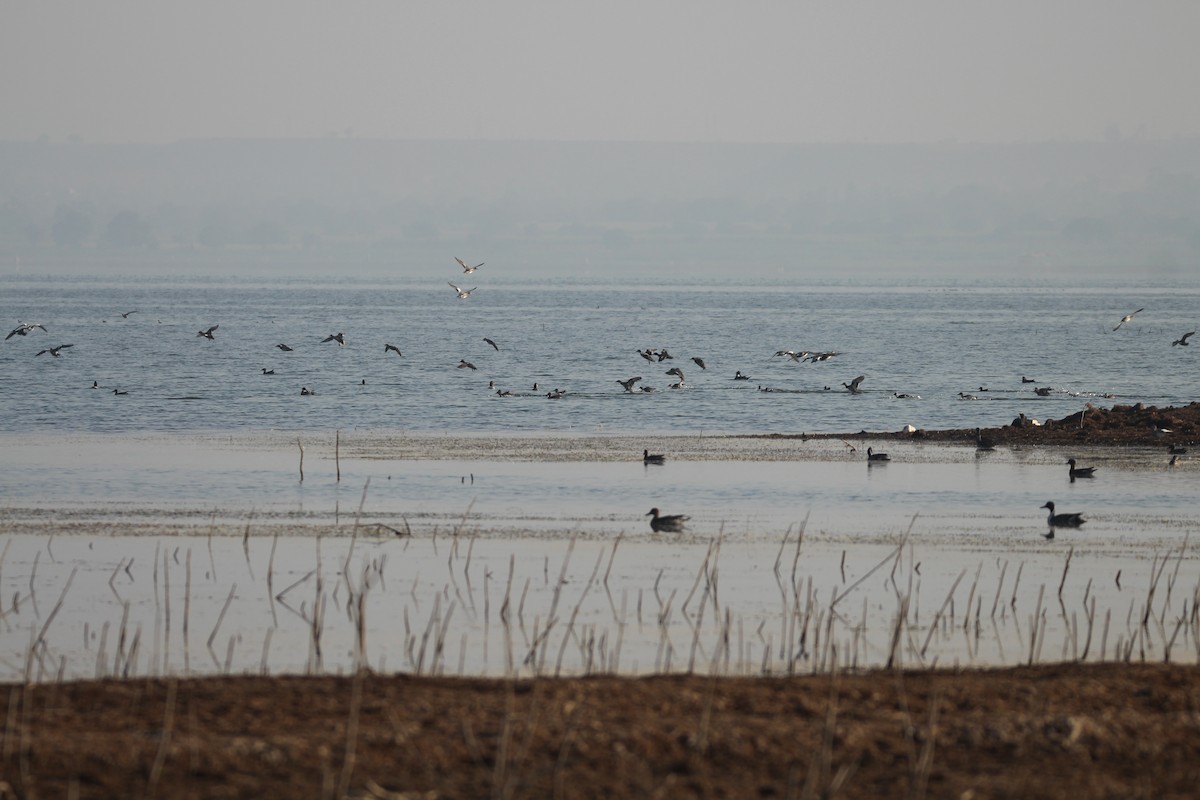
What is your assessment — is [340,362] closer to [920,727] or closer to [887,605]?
[887,605]

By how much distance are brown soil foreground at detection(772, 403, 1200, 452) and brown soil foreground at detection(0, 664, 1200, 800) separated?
22.1 metres

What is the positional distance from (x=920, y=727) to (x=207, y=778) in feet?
15.4

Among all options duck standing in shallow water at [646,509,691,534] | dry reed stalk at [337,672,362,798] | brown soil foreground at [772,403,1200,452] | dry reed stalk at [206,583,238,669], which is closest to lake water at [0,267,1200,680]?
dry reed stalk at [206,583,238,669]

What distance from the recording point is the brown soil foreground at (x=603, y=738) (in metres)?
9.12

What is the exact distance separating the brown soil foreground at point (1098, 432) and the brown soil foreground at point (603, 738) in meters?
22.1

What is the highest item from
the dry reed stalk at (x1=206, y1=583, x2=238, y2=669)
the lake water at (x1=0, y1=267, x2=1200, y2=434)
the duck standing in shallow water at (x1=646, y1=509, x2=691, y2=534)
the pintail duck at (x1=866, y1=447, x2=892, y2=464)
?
the dry reed stalk at (x1=206, y1=583, x2=238, y2=669)

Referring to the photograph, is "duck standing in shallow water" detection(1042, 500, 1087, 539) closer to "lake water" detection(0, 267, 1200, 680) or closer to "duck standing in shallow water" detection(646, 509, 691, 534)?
"lake water" detection(0, 267, 1200, 680)

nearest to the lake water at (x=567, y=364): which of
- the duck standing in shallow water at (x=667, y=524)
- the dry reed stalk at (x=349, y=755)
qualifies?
the duck standing in shallow water at (x=667, y=524)

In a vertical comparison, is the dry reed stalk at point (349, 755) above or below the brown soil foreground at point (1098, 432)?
above

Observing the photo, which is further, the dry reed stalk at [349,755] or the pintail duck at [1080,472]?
the pintail duck at [1080,472]

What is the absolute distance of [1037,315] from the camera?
116 meters

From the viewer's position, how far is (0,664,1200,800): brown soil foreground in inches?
359

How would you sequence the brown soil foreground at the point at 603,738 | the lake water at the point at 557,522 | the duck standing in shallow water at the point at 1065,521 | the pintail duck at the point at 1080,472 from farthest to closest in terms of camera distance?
the pintail duck at the point at 1080,472, the duck standing in shallow water at the point at 1065,521, the lake water at the point at 557,522, the brown soil foreground at the point at 603,738

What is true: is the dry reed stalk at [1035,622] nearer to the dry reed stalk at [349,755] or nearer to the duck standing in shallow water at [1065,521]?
the dry reed stalk at [349,755]
